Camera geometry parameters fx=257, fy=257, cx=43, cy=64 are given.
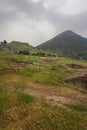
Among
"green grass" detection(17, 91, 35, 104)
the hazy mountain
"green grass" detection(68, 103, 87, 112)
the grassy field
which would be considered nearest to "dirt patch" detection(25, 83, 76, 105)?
the grassy field

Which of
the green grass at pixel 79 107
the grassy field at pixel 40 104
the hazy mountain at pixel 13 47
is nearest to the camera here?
the grassy field at pixel 40 104

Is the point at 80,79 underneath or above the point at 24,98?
above

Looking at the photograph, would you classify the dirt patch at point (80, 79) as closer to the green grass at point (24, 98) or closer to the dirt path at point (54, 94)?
the dirt path at point (54, 94)

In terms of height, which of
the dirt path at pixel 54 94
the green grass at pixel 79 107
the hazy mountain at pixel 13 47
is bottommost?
the green grass at pixel 79 107

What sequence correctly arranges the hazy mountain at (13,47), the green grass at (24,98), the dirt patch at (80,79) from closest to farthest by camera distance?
1. the green grass at (24,98)
2. the dirt patch at (80,79)
3. the hazy mountain at (13,47)

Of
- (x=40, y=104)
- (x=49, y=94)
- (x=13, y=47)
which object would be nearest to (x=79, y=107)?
(x=40, y=104)

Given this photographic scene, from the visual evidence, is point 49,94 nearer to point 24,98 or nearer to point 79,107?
point 24,98

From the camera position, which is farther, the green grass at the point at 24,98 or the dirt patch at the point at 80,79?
the dirt patch at the point at 80,79

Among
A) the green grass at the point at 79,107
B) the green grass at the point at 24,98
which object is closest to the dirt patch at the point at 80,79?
the green grass at the point at 79,107

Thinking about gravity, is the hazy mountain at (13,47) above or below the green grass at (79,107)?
above

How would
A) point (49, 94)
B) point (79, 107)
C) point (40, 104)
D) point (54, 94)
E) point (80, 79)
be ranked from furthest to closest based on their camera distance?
point (80, 79) → point (54, 94) → point (49, 94) → point (79, 107) → point (40, 104)

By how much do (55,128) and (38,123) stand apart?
1467 mm

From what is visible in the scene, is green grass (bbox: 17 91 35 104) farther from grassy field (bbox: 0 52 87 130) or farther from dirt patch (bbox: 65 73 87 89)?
dirt patch (bbox: 65 73 87 89)

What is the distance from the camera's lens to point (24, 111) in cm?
2253
